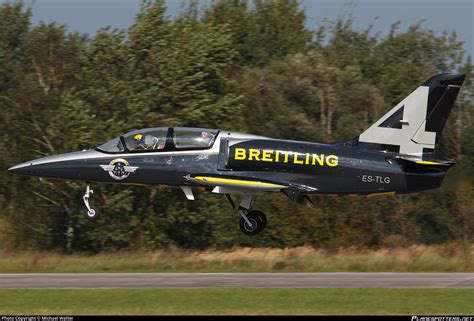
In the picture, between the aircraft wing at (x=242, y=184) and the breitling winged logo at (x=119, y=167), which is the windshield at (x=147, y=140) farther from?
the aircraft wing at (x=242, y=184)

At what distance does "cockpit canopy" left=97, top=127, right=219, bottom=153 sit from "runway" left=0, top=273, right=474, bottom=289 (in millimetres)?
3939

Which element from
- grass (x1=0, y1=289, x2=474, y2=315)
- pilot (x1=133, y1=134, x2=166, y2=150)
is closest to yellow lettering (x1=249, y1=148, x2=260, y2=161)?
pilot (x1=133, y1=134, x2=166, y2=150)

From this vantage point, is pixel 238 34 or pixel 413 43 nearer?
pixel 413 43

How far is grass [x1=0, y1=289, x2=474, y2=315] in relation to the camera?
20.9m

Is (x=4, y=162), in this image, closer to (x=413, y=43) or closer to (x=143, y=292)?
(x=143, y=292)

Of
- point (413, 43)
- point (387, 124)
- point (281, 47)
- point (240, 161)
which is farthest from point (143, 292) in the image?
point (281, 47)

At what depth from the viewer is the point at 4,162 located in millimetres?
45031

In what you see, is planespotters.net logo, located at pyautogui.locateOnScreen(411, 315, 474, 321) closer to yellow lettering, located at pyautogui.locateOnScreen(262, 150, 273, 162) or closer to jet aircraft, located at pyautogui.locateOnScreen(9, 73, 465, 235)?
A: jet aircraft, located at pyautogui.locateOnScreen(9, 73, 465, 235)

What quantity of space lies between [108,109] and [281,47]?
3681 cm

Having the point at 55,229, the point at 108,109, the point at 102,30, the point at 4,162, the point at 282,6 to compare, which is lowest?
the point at 55,229

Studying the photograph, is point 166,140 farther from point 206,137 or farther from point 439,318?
point 439,318

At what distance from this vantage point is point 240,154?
29688mm

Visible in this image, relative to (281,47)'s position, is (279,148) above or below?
below

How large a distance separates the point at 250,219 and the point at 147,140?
416cm
